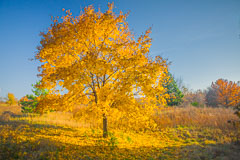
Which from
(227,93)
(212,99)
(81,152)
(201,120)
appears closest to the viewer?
(81,152)

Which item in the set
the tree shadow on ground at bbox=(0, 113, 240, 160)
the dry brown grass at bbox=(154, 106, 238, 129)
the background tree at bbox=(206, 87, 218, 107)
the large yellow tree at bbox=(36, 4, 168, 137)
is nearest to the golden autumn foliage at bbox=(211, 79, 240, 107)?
the background tree at bbox=(206, 87, 218, 107)

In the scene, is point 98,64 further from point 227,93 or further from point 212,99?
point 212,99

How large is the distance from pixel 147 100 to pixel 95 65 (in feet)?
12.5

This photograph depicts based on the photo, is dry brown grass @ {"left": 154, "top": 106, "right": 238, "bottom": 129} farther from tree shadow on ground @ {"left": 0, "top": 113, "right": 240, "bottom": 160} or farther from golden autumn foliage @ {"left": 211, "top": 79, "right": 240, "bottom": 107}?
golden autumn foliage @ {"left": 211, "top": 79, "right": 240, "bottom": 107}

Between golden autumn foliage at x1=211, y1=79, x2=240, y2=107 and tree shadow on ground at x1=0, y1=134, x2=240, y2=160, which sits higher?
golden autumn foliage at x1=211, y1=79, x2=240, y2=107

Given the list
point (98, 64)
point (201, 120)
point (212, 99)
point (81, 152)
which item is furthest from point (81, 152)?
point (212, 99)

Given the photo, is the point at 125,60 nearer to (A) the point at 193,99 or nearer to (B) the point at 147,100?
(B) the point at 147,100

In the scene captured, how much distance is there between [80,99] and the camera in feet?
27.4

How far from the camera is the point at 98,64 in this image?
21.5 ft

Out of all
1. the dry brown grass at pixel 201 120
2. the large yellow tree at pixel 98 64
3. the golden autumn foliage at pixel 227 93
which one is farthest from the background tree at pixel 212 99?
the large yellow tree at pixel 98 64

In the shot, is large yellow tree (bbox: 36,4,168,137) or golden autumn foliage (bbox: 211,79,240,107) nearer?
large yellow tree (bbox: 36,4,168,137)

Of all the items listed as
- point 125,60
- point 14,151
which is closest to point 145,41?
point 125,60

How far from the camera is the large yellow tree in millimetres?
6750

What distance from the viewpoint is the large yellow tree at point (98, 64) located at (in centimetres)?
675
